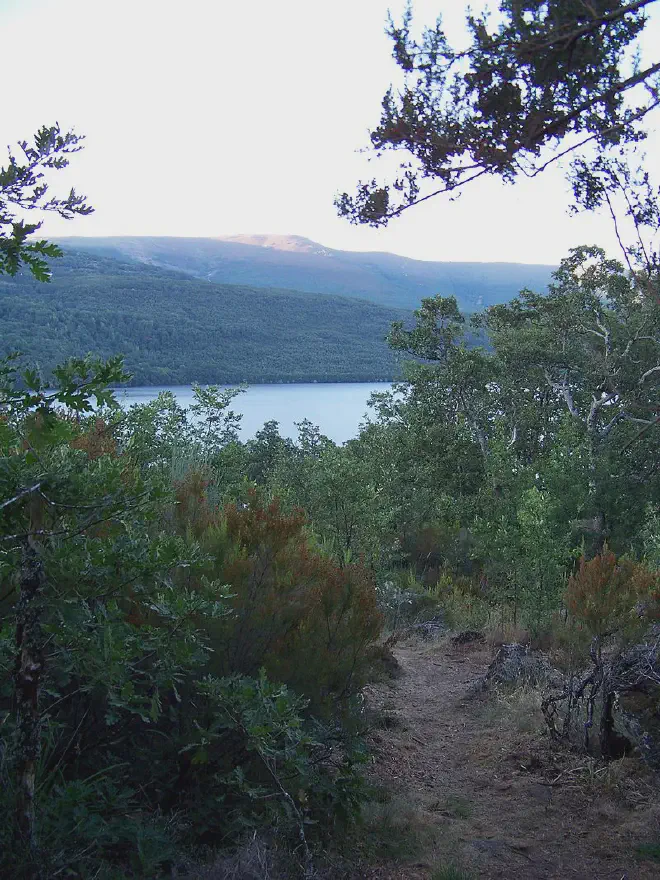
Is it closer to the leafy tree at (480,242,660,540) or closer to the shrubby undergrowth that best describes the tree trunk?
the shrubby undergrowth

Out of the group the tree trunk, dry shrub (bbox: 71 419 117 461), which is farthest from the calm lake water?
the tree trunk

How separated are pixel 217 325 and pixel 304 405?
2968 centimetres

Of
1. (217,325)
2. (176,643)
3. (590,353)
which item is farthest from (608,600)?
(217,325)

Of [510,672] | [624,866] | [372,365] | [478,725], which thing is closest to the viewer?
[624,866]

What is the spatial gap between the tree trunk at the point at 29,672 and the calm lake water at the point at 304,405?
942 centimetres

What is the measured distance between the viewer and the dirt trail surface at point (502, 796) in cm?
381

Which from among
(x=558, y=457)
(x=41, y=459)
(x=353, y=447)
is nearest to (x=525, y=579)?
(x=558, y=457)

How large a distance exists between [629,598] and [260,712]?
4.29 meters

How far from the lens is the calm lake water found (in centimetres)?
2570

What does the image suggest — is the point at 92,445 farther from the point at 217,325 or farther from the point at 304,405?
the point at 217,325

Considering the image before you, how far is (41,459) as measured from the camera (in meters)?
2.46

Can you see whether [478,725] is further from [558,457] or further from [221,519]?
[558,457]

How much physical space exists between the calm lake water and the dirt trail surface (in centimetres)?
738

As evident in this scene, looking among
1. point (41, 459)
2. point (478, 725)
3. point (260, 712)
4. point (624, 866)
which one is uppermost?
point (41, 459)
